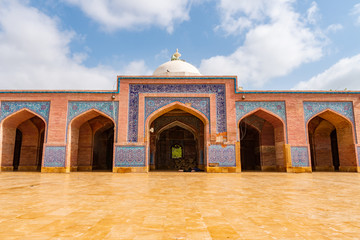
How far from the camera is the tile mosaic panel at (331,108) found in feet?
34.2

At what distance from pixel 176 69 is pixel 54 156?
8.42 meters

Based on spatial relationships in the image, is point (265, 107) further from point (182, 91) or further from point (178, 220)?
point (178, 220)

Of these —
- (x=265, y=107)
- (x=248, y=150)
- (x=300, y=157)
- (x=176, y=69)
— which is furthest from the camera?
(x=248, y=150)

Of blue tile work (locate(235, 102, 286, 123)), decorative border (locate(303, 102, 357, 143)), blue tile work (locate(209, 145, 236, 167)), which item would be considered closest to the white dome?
blue tile work (locate(235, 102, 286, 123))

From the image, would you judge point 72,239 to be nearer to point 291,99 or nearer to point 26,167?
point 291,99

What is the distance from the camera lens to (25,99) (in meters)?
10.4

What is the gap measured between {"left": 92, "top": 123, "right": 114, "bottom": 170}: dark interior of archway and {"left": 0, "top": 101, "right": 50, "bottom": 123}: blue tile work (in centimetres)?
322

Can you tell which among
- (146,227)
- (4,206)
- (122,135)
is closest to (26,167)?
(122,135)

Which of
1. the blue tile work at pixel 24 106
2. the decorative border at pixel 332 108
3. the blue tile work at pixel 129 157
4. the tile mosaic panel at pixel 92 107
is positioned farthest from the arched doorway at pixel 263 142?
the blue tile work at pixel 24 106

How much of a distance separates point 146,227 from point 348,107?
465 inches

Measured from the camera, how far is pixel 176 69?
49.0ft

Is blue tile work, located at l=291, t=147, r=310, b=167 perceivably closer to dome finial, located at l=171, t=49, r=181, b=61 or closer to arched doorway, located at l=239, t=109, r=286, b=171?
arched doorway, located at l=239, t=109, r=286, b=171

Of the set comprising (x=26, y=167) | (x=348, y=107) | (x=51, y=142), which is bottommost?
(x=26, y=167)

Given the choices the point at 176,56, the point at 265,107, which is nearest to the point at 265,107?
the point at 265,107
